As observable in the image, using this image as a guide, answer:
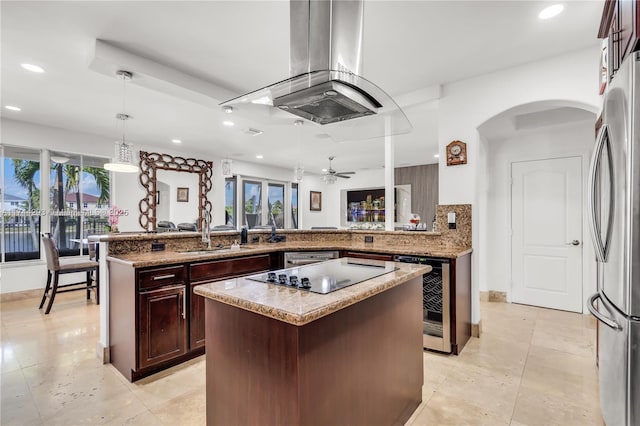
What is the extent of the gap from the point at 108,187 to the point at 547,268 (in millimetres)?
7084

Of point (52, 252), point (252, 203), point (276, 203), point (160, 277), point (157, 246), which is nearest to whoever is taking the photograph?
point (160, 277)

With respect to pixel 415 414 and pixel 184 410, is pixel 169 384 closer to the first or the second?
pixel 184 410

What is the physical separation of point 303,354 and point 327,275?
625 millimetres

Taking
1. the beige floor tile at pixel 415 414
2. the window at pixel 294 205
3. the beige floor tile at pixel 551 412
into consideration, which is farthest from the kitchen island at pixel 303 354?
the window at pixel 294 205

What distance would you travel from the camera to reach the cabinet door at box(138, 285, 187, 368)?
2285 millimetres

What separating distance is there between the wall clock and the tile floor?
72.1 inches

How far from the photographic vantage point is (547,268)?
13.0ft

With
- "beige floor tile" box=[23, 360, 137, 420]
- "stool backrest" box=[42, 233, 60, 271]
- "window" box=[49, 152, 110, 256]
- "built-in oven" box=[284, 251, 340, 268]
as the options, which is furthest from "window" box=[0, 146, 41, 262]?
"built-in oven" box=[284, 251, 340, 268]

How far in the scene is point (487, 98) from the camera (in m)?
3.09

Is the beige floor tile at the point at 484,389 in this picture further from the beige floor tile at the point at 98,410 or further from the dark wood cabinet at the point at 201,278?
the beige floor tile at the point at 98,410

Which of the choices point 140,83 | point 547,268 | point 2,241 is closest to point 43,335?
point 2,241

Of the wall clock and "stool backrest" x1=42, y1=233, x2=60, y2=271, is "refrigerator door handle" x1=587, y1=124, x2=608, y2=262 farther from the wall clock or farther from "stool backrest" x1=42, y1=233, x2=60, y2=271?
"stool backrest" x1=42, y1=233, x2=60, y2=271

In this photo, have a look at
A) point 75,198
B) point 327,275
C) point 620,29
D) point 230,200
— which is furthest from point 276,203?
point 620,29

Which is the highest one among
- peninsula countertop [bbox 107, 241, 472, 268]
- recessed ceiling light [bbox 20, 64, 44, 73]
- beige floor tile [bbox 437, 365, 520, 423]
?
recessed ceiling light [bbox 20, 64, 44, 73]
